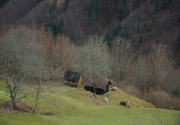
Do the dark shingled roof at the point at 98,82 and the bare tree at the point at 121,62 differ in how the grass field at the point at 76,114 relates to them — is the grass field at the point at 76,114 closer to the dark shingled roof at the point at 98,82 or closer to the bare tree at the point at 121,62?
the dark shingled roof at the point at 98,82

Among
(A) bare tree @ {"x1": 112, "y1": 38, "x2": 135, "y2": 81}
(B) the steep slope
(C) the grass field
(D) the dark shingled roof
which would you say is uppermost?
(B) the steep slope

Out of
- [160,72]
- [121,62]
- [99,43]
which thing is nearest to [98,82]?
[99,43]

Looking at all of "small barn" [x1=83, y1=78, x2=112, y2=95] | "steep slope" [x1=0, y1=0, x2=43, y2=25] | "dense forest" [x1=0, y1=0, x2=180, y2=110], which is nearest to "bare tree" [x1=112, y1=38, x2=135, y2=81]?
"dense forest" [x1=0, y1=0, x2=180, y2=110]

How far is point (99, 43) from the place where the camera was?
273ft

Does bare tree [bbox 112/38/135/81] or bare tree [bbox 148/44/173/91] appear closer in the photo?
bare tree [bbox 148/44/173/91]

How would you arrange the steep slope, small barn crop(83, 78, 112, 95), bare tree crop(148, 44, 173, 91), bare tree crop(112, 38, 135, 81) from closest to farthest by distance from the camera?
small barn crop(83, 78, 112, 95) → bare tree crop(148, 44, 173, 91) → bare tree crop(112, 38, 135, 81) → the steep slope

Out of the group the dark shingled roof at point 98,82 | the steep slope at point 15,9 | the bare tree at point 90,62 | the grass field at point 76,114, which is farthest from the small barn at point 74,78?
the steep slope at point 15,9

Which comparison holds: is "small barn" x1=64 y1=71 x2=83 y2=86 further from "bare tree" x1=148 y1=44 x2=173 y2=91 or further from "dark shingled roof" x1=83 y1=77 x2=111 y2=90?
"bare tree" x1=148 y1=44 x2=173 y2=91

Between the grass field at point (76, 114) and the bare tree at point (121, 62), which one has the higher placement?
the bare tree at point (121, 62)

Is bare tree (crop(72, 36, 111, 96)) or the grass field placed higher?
bare tree (crop(72, 36, 111, 96))

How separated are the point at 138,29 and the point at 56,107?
96.3 meters

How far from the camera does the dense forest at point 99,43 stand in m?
62.9

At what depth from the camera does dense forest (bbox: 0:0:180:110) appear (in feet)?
206

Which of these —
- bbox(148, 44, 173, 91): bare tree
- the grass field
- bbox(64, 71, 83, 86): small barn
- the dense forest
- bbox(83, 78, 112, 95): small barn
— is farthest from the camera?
bbox(148, 44, 173, 91): bare tree
